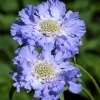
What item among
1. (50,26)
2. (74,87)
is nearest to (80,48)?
(50,26)

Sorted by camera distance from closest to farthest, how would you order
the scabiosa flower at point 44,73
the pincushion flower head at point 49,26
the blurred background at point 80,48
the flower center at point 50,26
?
1. the scabiosa flower at point 44,73
2. the pincushion flower head at point 49,26
3. the flower center at point 50,26
4. the blurred background at point 80,48

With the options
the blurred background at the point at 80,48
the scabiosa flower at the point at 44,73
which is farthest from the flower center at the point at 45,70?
the blurred background at the point at 80,48

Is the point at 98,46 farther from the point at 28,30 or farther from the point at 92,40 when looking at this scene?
the point at 28,30

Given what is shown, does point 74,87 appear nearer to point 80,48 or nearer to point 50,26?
point 50,26

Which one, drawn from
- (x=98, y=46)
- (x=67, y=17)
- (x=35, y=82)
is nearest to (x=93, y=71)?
(x=98, y=46)

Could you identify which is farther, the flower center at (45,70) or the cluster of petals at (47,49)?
the flower center at (45,70)

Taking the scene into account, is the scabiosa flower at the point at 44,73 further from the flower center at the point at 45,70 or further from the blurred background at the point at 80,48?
the blurred background at the point at 80,48

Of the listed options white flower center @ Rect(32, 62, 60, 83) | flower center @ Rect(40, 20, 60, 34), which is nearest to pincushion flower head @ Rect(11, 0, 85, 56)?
flower center @ Rect(40, 20, 60, 34)

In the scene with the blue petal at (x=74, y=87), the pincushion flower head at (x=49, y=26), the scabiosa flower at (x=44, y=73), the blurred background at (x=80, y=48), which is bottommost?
the blue petal at (x=74, y=87)
